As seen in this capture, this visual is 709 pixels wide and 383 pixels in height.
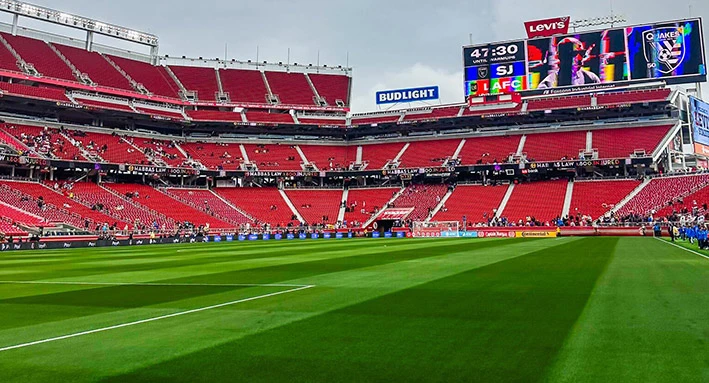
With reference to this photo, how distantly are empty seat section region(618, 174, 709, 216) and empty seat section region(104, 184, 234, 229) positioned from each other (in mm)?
46399

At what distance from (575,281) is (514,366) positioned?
27.9ft

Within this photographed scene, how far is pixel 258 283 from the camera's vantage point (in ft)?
45.1

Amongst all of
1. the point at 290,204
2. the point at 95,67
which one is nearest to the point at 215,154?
the point at 290,204

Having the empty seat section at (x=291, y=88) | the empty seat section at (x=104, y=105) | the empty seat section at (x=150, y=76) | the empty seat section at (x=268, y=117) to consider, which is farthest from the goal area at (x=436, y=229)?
the empty seat section at (x=150, y=76)

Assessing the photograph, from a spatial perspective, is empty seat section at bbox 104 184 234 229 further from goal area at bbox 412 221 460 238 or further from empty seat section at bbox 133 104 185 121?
goal area at bbox 412 221 460 238

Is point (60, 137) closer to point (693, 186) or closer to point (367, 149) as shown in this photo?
point (367, 149)

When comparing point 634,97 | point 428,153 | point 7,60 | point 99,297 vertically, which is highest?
point 7,60

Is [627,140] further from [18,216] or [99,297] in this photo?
[18,216]

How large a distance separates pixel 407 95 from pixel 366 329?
73.3 metres

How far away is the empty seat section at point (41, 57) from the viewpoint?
65.4 meters

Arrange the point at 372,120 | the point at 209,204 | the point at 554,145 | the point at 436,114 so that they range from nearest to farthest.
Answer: the point at 209,204
the point at 554,145
the point at 436,114
the point at 372,120

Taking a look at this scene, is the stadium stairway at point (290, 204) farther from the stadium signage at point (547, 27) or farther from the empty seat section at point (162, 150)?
the stadium signage at point (547, 27)

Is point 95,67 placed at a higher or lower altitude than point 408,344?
higher

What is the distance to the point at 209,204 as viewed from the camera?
65688 mm
